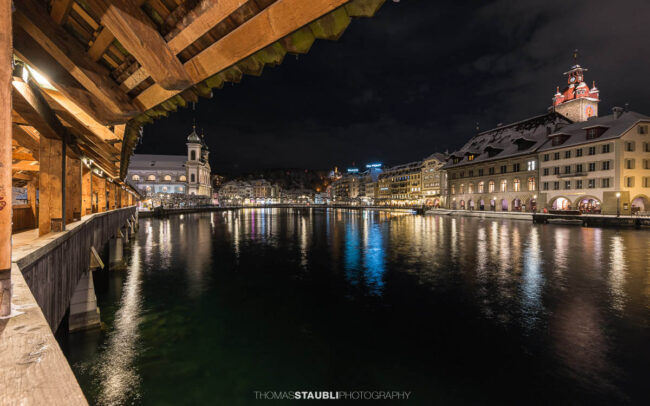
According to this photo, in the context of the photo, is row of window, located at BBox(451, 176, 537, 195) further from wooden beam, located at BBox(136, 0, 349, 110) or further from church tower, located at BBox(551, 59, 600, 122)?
wooden beam, located at BBox(136, 0, 349, 110)

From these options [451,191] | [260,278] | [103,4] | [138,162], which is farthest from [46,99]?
[138,162]

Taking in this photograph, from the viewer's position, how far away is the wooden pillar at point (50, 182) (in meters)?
7.92

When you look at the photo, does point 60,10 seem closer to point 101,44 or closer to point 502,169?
point 101,44

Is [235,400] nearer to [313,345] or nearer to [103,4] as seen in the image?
[313,345]

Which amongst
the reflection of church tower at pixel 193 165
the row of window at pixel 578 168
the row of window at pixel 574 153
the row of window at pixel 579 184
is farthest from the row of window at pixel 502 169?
the reflection of church tower at pixel 193 165

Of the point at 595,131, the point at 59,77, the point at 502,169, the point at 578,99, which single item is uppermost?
the point at 578,99

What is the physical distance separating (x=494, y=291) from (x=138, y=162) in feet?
455

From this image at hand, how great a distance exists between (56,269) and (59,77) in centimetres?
401

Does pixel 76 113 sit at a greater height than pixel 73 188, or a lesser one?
greater

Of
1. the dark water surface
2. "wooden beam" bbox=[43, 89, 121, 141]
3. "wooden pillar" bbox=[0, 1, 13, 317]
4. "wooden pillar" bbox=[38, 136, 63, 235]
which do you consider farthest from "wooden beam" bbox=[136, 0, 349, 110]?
the dark water surface

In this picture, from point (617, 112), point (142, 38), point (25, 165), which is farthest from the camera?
point (617, 112)

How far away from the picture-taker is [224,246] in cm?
2709

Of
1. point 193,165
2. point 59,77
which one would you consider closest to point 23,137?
point 59,77

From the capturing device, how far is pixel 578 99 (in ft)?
220
